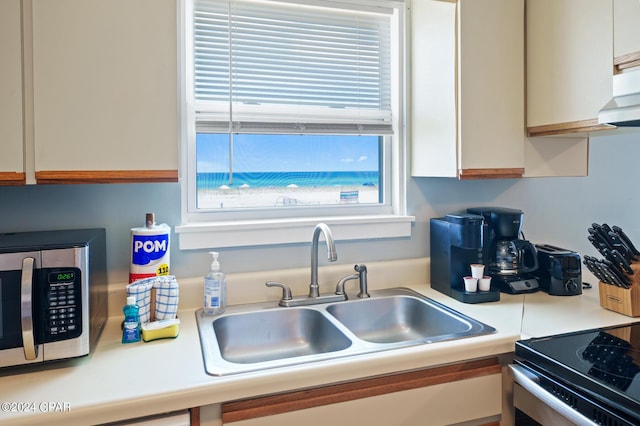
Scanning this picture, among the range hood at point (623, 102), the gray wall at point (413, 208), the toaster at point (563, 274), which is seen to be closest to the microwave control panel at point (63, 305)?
the gray wall at point (413, 208)

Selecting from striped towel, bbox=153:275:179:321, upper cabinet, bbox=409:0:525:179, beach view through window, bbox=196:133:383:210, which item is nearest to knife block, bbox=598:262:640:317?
upper cabinet, bbox=409:0:525:179

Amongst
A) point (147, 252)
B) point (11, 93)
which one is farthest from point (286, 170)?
point (11, 93)

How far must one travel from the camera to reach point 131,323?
4.13ft

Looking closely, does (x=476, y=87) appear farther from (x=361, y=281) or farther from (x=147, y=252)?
(x=147, y=252)

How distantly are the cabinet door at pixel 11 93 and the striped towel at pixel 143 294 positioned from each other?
427mm

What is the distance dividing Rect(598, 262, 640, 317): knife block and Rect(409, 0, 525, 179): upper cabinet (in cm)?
51

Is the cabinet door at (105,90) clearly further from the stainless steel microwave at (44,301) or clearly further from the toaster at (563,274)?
the toaster at (563,274)

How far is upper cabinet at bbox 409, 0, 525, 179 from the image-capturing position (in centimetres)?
161

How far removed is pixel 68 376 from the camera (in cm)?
104

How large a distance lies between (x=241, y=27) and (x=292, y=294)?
1067 millimetres

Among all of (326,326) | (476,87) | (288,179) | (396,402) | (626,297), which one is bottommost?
(396,402)

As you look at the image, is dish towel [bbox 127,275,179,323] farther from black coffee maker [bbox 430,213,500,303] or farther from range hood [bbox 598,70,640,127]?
range hood [bbox 598,70,640,127]

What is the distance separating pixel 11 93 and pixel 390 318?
1436mm

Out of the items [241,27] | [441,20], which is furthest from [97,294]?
[441,20]
